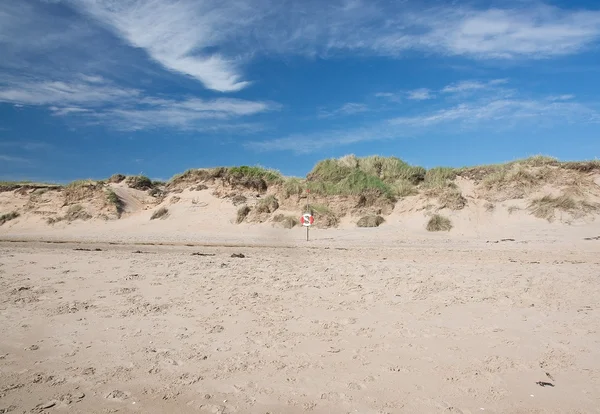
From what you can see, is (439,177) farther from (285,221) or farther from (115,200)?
(115,200)

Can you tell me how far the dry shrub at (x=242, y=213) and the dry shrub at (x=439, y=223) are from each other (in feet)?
28.3

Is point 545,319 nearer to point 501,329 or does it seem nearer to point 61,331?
point 501,329

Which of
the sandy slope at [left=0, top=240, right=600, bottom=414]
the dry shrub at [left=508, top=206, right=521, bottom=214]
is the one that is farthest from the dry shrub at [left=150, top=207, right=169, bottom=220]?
the dry shrub at [left=508, top=206, right=521, bottom=214]

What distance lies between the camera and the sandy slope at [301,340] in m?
3.62

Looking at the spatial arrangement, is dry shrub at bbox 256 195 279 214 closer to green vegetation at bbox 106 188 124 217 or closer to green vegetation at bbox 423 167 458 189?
green vegetation at bbox 423 167 458 189

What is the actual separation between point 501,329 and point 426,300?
1.35m

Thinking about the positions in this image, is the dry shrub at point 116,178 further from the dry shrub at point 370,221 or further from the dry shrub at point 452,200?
the dry shrub at point 452,200

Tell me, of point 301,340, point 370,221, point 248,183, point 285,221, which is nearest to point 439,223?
point 370,221

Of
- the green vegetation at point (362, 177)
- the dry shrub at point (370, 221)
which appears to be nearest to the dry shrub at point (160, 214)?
the green vegetation at point (362, 177)

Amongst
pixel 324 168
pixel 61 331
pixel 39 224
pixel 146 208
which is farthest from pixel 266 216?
pixel 61 331

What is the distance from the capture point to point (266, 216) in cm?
2047

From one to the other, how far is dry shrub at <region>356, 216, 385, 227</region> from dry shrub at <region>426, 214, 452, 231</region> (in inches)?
88.1

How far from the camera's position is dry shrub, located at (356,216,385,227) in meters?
18.7

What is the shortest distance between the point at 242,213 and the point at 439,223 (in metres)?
9.18
